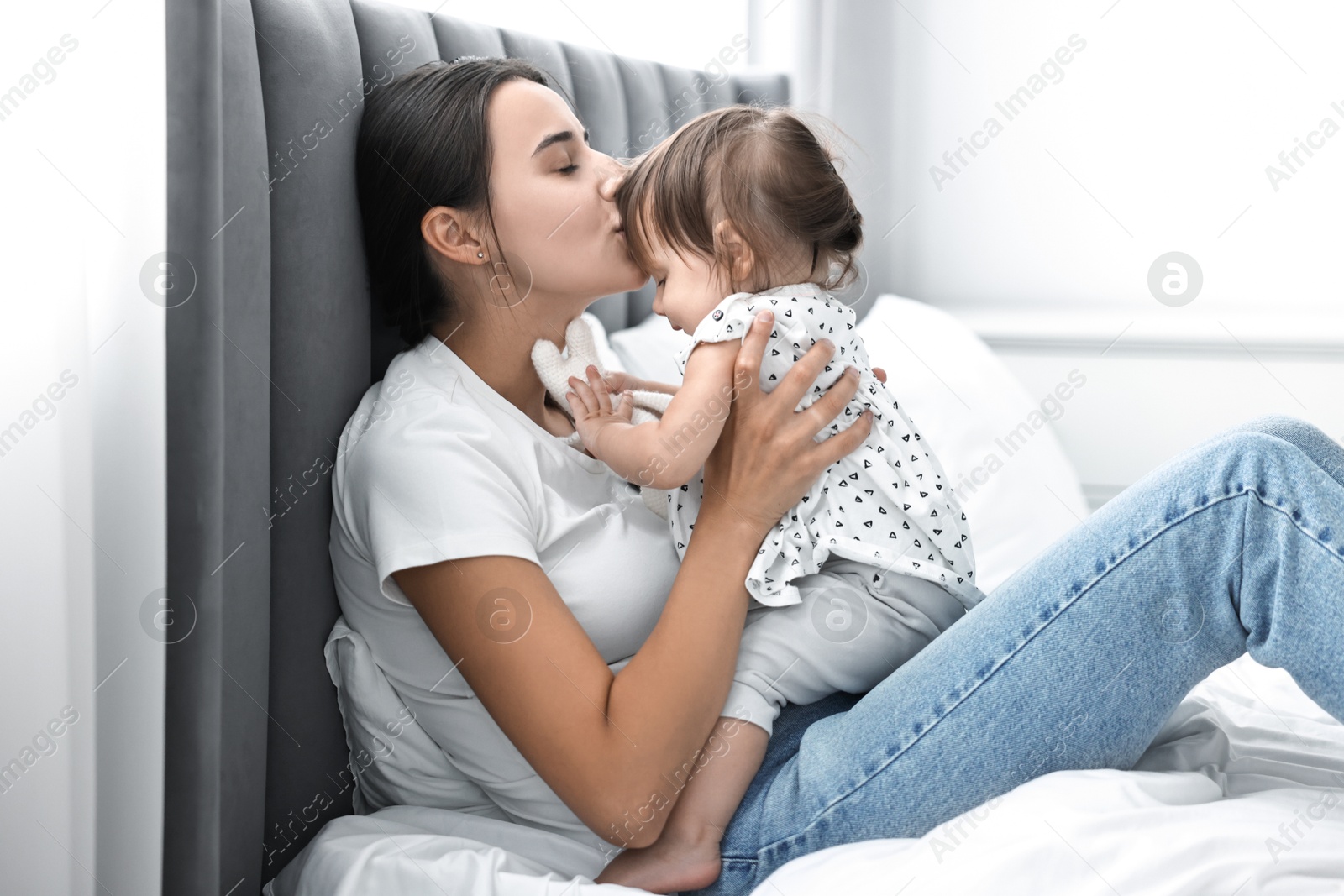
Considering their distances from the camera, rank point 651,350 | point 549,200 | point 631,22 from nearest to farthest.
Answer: point 549,200 → point 651,350 → point 631,22

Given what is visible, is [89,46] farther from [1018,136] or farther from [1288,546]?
[1018,136]

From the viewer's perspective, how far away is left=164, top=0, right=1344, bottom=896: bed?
2.60ft

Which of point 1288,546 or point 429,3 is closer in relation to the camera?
point 1288,546

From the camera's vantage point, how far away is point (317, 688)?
1030 millimetres

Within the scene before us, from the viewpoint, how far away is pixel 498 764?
3.26 feet

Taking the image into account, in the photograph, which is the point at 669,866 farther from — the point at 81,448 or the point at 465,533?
the point at 81,448

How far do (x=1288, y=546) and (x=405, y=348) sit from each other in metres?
0.89

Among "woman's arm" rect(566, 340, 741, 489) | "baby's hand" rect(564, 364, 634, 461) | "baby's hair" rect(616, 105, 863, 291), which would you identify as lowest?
"baby's hand" rect(564, 364, 634, 461)

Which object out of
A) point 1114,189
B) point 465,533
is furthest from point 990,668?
point 1114,189

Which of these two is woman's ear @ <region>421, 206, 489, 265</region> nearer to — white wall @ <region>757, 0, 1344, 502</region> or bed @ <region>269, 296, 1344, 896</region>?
bed @ <region>269, 296, 1344, 896</region>

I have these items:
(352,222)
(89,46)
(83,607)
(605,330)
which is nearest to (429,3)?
(605,330)

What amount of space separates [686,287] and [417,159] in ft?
1.01

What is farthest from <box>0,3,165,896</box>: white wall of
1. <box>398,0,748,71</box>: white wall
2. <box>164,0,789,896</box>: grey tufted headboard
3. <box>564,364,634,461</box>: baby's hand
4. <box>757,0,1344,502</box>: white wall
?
<box>757,0,1344,502</box>: white wall

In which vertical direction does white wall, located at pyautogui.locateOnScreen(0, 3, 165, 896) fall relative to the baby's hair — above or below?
below
